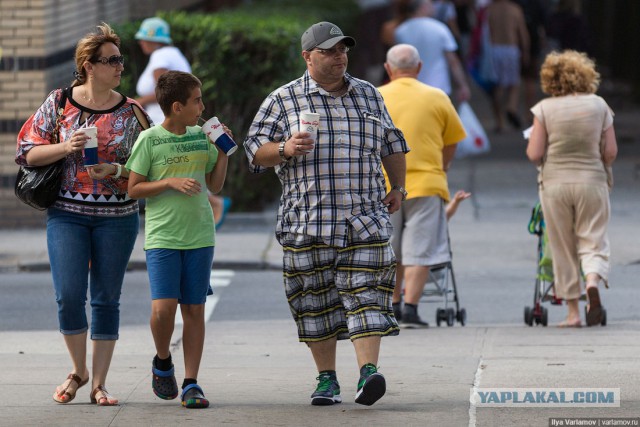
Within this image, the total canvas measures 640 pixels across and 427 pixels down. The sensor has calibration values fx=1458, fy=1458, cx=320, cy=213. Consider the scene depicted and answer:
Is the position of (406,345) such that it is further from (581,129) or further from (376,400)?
(376,400)

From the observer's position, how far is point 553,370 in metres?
7.44

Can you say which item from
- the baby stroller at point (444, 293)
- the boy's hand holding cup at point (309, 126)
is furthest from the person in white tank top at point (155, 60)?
the boy's hand holding cup at point (309, 126)

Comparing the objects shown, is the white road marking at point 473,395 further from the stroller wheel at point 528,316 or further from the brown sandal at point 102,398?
the stroller wheel at point 528,316

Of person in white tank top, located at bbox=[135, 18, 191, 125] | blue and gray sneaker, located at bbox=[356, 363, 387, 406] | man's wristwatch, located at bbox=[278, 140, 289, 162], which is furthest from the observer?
person in white tank top, located at bbox=[135, 18, 191, 125]

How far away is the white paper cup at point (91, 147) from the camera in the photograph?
6297 mm

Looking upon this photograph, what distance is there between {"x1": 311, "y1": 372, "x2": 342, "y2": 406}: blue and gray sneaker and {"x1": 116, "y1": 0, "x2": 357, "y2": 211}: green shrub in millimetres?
7797

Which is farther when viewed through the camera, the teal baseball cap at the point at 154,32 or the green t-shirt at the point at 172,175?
the teal baseball cap at the point at 154,32

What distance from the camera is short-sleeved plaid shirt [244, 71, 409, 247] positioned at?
6.51 metres

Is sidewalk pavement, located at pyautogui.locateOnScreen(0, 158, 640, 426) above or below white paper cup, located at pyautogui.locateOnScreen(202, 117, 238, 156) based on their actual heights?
below

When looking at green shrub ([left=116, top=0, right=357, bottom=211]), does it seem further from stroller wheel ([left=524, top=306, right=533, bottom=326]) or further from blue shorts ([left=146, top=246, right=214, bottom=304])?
blue shorts ([left=146, top=246, right=214, bottom=304])

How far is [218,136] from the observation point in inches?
254

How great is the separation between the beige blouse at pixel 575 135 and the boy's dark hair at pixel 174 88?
3374 mm

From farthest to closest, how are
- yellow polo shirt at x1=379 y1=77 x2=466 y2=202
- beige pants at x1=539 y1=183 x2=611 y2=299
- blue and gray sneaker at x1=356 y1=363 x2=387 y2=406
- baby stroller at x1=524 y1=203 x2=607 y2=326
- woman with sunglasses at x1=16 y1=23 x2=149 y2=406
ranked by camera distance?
1. baby stroller at x1=524 y1=203 x2=607 y2=326
2. beige pants at x1=539 y1=183 x2=611 y2=299
3. yellow polo shirt at x1=379 y1=77 x2=466 y2=202
4. woman with sunglasses at x1=16 y1=23 x2=149 y2=406
5. blue and gray sneaker at x1=356 y1=363 x2=387 y2=406

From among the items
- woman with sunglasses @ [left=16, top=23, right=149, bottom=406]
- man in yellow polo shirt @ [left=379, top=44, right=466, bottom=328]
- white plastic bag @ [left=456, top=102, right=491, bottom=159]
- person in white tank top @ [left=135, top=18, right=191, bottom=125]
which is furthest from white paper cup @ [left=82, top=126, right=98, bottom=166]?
white plastic bag @ [left=456, top=102, right=491, bottom=159]
